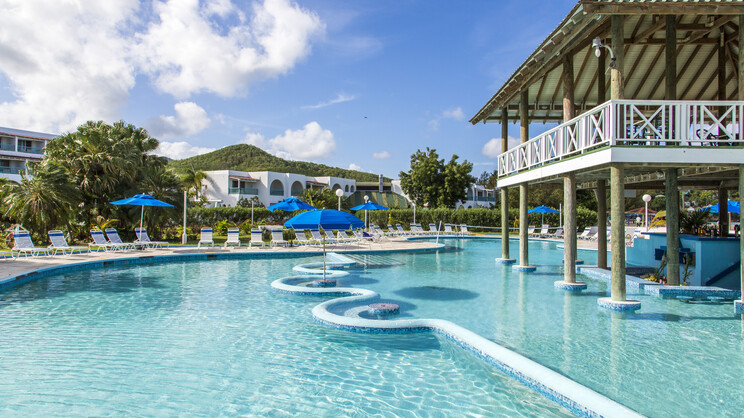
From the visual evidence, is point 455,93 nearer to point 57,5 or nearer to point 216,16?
point 216,16

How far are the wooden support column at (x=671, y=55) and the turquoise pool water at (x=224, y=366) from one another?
281 inches

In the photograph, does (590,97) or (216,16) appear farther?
(216,16)

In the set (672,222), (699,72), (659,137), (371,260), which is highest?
(699,72)

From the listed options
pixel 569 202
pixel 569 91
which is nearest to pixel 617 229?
pixel 569 202

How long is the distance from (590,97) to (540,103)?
5.06 ft

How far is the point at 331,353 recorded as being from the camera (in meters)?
5.90

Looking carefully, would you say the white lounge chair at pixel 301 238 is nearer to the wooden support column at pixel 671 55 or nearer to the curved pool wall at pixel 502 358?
the curved pool wall at pixel 502 358

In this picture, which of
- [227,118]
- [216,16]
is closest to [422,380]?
[216,16]

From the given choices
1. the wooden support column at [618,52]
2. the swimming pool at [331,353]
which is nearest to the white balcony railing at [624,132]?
the wooden support column at [618,52]

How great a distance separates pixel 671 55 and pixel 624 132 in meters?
2.38

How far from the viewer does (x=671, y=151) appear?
7.76 m

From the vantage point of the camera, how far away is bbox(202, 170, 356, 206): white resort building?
150 ft

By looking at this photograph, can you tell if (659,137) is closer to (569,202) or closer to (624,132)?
(624,132)

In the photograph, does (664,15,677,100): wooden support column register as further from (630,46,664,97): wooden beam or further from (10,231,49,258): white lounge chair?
(10,231,49,258): white lounge chair
